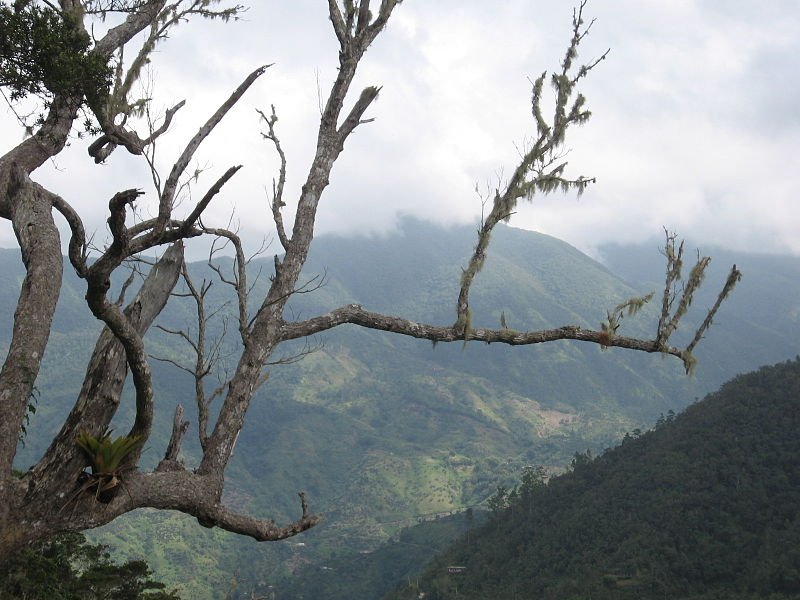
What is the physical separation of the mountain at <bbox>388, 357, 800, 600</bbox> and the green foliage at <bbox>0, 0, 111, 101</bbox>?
55427 millimetres

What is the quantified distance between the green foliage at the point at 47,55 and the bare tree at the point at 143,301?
1.0 inches

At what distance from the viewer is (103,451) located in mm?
3717

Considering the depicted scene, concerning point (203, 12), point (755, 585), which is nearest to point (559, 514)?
point (755, 585)

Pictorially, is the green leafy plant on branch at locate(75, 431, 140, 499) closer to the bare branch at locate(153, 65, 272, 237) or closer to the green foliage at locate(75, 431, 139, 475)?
the green foliage at locate(75, 431, 139, 475)

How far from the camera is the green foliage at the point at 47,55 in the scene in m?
5.27

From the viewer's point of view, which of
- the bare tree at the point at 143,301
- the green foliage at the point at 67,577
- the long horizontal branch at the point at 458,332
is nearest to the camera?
the bare tree at the point at 143,301

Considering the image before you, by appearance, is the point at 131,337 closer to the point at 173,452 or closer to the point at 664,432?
the point at 173,452

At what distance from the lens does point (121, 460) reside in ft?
12.5

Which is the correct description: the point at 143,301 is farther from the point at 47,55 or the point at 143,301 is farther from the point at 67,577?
the point at 67,577

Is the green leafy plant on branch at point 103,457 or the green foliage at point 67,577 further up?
the green leafy plant on branch at point 103,457

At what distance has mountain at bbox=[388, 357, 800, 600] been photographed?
5481 centimetres

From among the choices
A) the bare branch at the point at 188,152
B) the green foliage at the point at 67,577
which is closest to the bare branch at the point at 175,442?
the bare branch at the point at 188,152

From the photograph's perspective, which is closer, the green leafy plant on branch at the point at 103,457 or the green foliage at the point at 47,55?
the green leafy plant on branch at the point at 103,457

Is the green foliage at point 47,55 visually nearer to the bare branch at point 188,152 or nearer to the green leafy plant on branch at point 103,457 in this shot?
the bare branch at point 188,152
